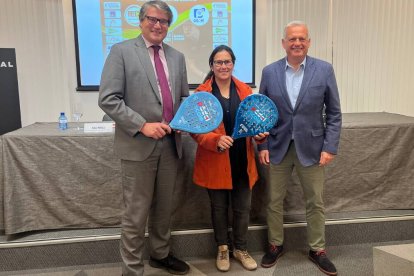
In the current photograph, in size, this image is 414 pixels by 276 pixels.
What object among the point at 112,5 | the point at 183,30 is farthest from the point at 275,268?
the point at 112,5

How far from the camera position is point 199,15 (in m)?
3.44

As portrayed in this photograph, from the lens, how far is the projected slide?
333 cm

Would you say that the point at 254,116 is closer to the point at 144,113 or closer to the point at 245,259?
the point at 144,113

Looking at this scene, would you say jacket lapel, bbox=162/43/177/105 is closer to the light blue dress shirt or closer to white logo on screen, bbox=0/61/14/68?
the light blue dress shirt

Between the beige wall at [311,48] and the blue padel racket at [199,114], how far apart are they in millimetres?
→ 2078

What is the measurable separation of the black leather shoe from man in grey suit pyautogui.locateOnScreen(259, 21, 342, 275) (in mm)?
682

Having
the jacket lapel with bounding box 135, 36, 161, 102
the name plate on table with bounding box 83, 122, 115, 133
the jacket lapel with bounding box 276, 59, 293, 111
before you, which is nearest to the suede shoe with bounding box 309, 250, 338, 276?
the jacket lapel with bounding box 276, 59, 293, 111

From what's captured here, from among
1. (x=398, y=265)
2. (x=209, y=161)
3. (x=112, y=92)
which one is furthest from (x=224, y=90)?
(x=398, y=265)

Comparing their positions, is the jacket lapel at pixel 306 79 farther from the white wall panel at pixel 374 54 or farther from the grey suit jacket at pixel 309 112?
the white wall panel at pixel 374 54

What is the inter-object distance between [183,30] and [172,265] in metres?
2.32

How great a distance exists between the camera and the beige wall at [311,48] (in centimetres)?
334

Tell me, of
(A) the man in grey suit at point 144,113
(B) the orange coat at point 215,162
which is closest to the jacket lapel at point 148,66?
(A) the man in grey suit at point 144,113

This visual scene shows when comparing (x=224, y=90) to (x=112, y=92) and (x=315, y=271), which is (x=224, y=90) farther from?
(x=315, y=271)

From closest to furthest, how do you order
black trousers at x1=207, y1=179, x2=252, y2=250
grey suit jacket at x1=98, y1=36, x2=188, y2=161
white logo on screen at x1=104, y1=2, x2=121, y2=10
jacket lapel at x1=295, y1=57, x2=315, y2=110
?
1. grey suit jacket at x1=98, y1=36, x2=188, y2=161
2. jacket lapel at x1=295, y1=57, x2=315, y2=110
3. black trousers at x1=207, y1=179, x2=252, y2=250
4. white logo on screen at x1=104, y1=2, x2=121, y2=10
